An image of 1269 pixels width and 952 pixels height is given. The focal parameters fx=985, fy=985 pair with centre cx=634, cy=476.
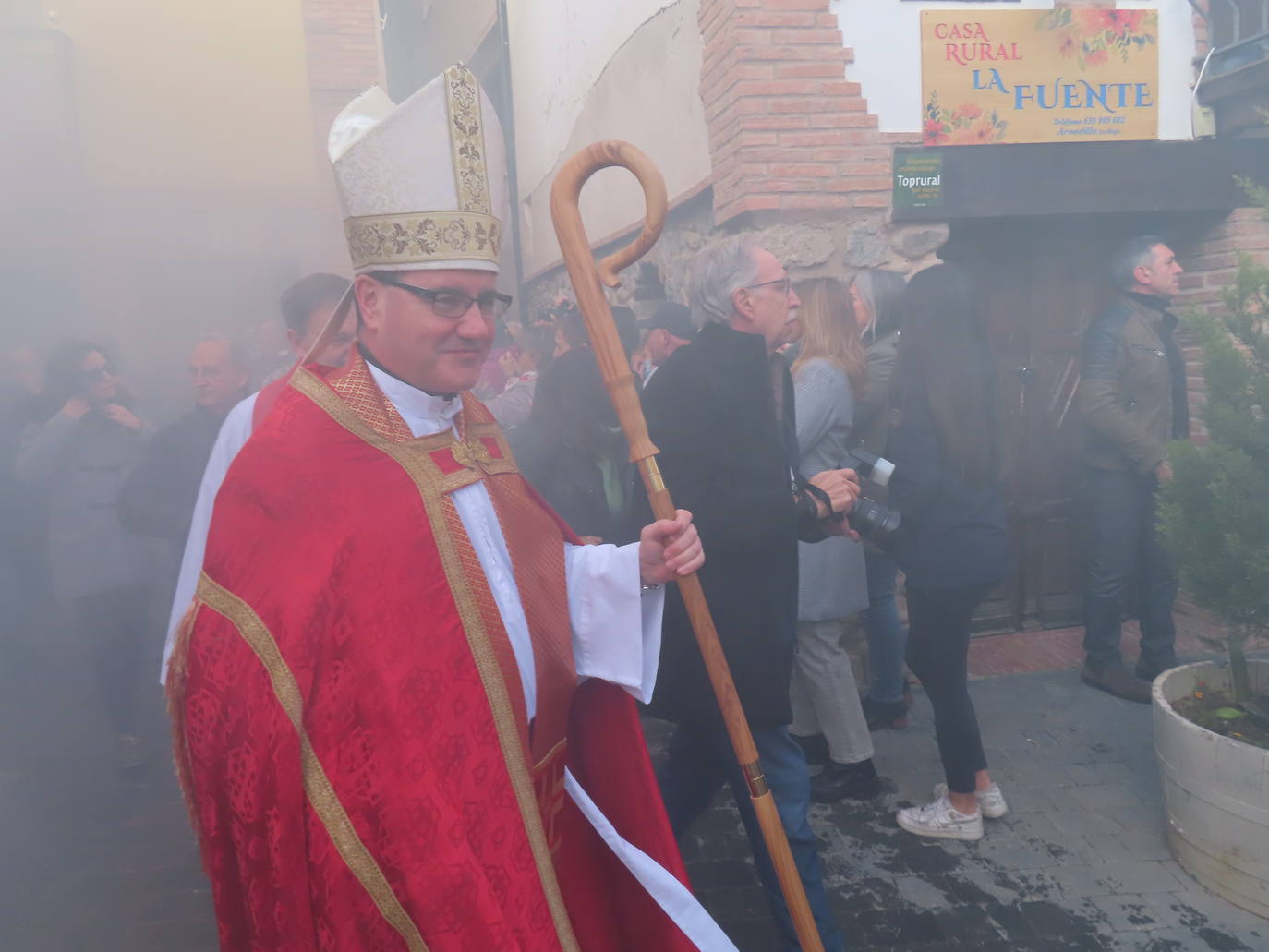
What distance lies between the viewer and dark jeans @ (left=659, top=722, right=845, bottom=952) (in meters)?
2.48

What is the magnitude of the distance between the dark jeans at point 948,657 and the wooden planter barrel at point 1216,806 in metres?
0.60

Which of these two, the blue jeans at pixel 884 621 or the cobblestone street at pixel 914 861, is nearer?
the cobblestone street at pixel 914 861

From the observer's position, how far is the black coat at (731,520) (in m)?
2.53

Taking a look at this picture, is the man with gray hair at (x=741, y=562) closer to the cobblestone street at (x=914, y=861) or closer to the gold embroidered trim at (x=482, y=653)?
the cobblestone street at (x=914, y=861)

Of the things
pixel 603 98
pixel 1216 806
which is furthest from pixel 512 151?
pixel 1216 806

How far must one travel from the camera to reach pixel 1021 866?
129 inches

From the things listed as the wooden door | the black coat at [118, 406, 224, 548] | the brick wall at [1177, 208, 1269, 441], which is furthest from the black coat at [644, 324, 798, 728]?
the brick wall at [1177, 208, 1269, 441]

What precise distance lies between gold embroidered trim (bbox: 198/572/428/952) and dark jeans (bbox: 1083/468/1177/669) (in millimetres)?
4033

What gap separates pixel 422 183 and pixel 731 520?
3.85 ft


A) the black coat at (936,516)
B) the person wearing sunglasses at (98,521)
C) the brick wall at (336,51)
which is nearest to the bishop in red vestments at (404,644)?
the black coat at (936,516)

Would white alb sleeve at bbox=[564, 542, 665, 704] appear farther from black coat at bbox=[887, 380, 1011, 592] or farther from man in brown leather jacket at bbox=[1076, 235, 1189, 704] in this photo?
man in brown leather jacket at bbox=[1076, 235, 1189, 704]

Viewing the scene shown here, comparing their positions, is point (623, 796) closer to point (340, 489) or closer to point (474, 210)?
point (340, 489)

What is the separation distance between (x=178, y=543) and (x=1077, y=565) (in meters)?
4.74

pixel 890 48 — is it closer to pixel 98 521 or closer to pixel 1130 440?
pixel 1130 440
